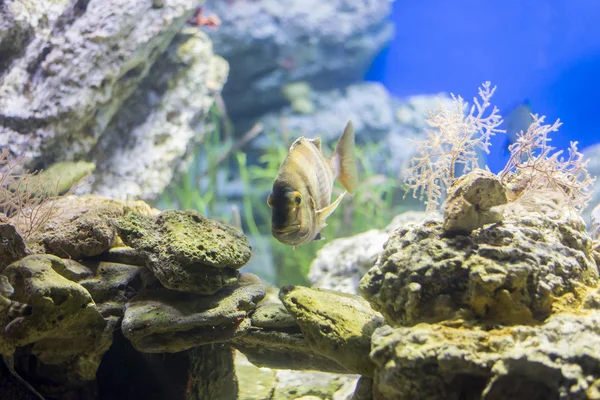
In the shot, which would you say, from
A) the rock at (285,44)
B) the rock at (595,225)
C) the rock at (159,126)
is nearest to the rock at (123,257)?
the rock at (159,126)

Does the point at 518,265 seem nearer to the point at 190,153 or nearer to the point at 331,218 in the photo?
the point at 190,153

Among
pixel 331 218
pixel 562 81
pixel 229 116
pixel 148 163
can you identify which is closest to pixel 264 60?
pixel 229 116

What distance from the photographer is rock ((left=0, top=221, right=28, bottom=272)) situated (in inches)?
89.4

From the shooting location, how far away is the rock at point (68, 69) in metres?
3.51

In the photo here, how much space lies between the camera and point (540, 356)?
1.51 m

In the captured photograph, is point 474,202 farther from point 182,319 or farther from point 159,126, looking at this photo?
point 159,126

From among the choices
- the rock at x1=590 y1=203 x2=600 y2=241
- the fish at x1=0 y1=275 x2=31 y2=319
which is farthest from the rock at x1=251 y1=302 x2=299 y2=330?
the rock at x1=590 y1=203 x2=600 y2=241

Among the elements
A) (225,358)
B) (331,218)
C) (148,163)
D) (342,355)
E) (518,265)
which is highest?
(331,218)

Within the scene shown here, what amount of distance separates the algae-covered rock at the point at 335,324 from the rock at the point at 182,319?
30cm

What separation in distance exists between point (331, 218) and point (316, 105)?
441 cm

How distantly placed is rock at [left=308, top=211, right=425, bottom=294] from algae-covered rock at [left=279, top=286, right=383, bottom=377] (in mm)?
1612

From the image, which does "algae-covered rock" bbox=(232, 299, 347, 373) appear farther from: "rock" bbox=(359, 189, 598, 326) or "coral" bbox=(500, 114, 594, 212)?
"coral" bbox=(500, 114, 594, 212)

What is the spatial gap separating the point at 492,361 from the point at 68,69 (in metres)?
3.93

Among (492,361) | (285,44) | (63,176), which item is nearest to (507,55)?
(285,44)
